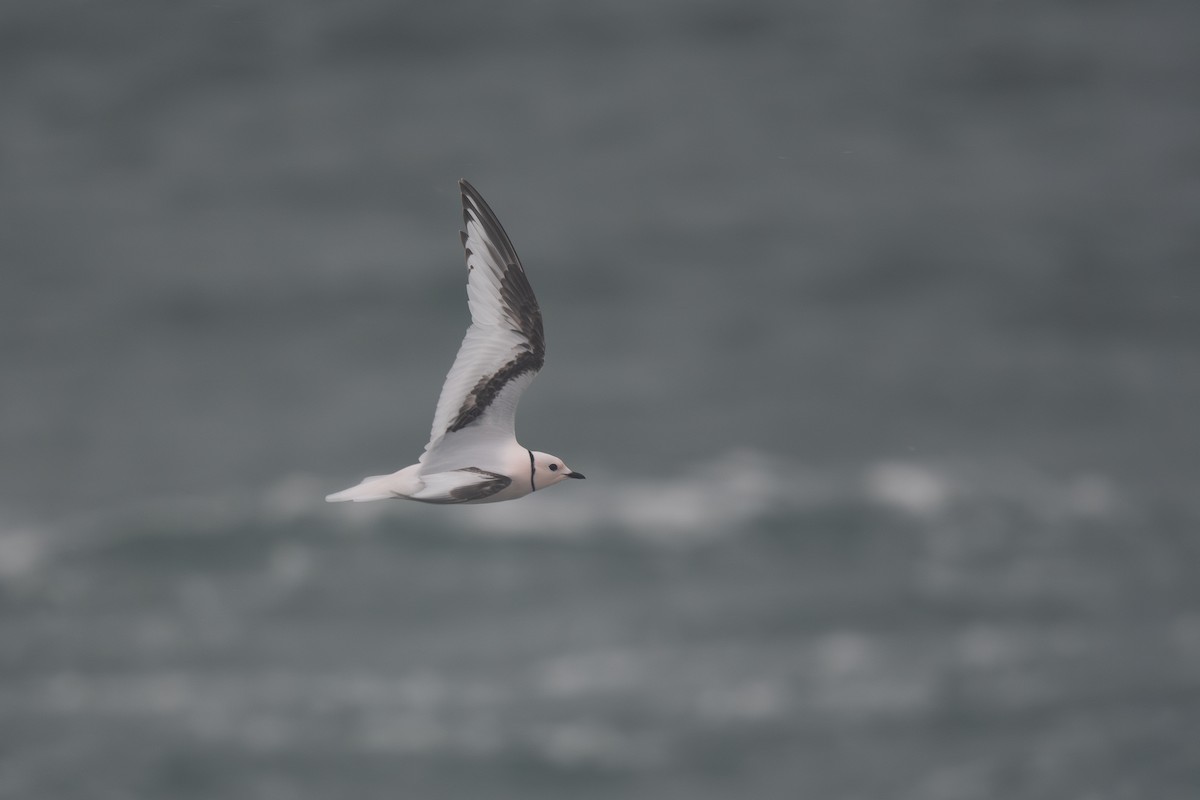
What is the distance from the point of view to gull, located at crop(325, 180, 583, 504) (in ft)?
85.1

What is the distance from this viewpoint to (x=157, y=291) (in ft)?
470

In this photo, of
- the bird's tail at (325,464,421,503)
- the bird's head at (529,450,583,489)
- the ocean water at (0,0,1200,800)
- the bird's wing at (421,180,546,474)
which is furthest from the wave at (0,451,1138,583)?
the bird's tail at (325,464,421,503)

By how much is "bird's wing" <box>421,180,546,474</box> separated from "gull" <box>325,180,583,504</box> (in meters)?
0.02

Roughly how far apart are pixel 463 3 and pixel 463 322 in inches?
1273

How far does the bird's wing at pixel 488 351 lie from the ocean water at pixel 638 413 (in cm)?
10466

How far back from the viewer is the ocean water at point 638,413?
451 ft

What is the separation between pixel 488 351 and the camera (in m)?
28.0

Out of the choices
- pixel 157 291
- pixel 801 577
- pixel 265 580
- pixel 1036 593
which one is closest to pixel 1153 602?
pixel 1036 593

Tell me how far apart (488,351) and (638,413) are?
Result: 4236 inches

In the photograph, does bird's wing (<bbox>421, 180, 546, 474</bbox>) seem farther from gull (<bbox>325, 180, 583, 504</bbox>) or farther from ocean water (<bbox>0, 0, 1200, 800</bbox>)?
ocean water (<bbox>0, 0, 1200, 800</bbox>)

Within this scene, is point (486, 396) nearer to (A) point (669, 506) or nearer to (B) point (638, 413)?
(B) point (638, 413)

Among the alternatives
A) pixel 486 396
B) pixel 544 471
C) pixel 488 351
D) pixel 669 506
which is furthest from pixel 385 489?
pixel 669 506

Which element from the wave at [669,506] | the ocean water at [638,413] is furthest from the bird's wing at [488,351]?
the wave at [669,506]

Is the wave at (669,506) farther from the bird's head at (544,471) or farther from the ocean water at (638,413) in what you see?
the bird's head at (544,471)
